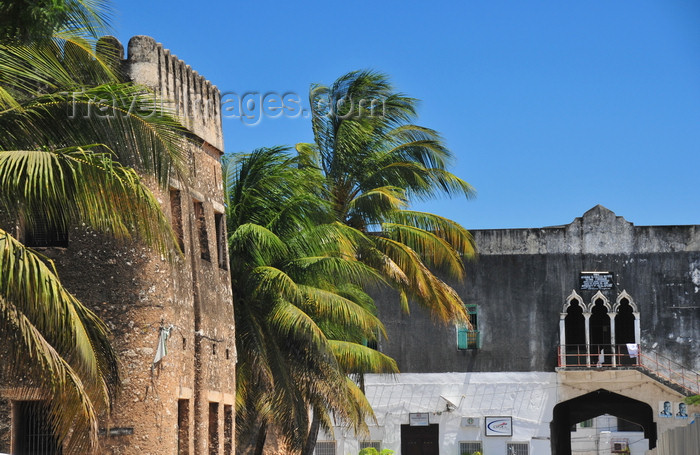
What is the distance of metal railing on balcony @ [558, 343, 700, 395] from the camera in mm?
35969

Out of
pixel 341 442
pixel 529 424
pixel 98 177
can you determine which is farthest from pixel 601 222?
pixel 98 177

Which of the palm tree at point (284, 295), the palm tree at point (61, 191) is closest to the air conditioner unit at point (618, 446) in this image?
the palm tree at point (284, 295)

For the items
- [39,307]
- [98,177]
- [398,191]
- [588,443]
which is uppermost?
[398,191]

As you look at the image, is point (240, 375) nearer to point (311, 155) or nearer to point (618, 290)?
point (311, 155)

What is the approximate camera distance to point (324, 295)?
78.3 feet

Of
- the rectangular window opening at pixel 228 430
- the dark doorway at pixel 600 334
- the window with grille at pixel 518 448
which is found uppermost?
the dark doorway at pixel 600 334

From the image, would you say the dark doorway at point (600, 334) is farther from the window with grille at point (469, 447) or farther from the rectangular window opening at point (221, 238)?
the rectangular window opening at point (221, 238)

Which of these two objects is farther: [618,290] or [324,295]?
[618,290]

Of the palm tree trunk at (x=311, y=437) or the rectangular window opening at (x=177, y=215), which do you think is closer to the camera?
the rectangular window opening at (x=177, y=215)

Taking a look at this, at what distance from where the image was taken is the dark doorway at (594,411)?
3860 centimetres

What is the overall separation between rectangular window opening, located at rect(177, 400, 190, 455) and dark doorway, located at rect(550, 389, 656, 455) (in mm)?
19344

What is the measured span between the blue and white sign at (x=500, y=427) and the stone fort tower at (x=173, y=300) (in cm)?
1575

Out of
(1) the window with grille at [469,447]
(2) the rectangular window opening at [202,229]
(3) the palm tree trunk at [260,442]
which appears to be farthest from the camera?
(1) the window with grille at [469,447]

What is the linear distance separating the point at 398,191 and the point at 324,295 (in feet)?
18.5
